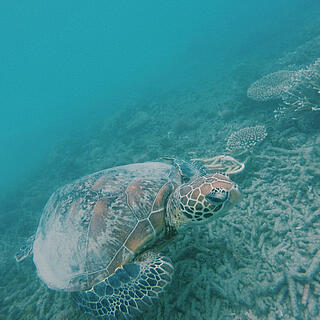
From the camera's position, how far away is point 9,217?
7.70 metres

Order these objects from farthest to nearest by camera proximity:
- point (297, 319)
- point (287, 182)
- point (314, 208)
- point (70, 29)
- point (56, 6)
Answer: point (70, 29) → point (56, 6) → point (287, 182) → point (314, 208) → point (297, 319)

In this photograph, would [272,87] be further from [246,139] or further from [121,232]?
[121,232]

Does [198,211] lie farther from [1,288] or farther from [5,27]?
[5,27]

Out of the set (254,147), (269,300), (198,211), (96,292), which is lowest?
(254,147)

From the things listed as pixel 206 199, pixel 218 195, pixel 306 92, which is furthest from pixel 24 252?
pixel 306 92

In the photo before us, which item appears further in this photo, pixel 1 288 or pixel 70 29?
pixel 70 29

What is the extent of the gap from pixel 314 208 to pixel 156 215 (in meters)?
1.91

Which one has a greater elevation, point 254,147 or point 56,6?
point 56,6

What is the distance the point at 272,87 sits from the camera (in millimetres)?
5531

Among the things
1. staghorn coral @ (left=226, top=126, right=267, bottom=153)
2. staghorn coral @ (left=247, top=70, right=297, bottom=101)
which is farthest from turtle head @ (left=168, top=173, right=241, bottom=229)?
staghorn coral @ (left=247, top=70, right=297, bottom=101)

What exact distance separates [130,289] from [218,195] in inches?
44.1

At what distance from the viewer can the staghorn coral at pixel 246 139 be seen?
4.00 metres

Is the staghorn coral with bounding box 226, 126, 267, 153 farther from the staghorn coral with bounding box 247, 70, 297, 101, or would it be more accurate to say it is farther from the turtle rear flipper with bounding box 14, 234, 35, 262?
the turtle rear flipper with bounding box 14, 234, 35, 262

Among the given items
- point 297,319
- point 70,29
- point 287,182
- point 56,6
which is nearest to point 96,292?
point 297,319
